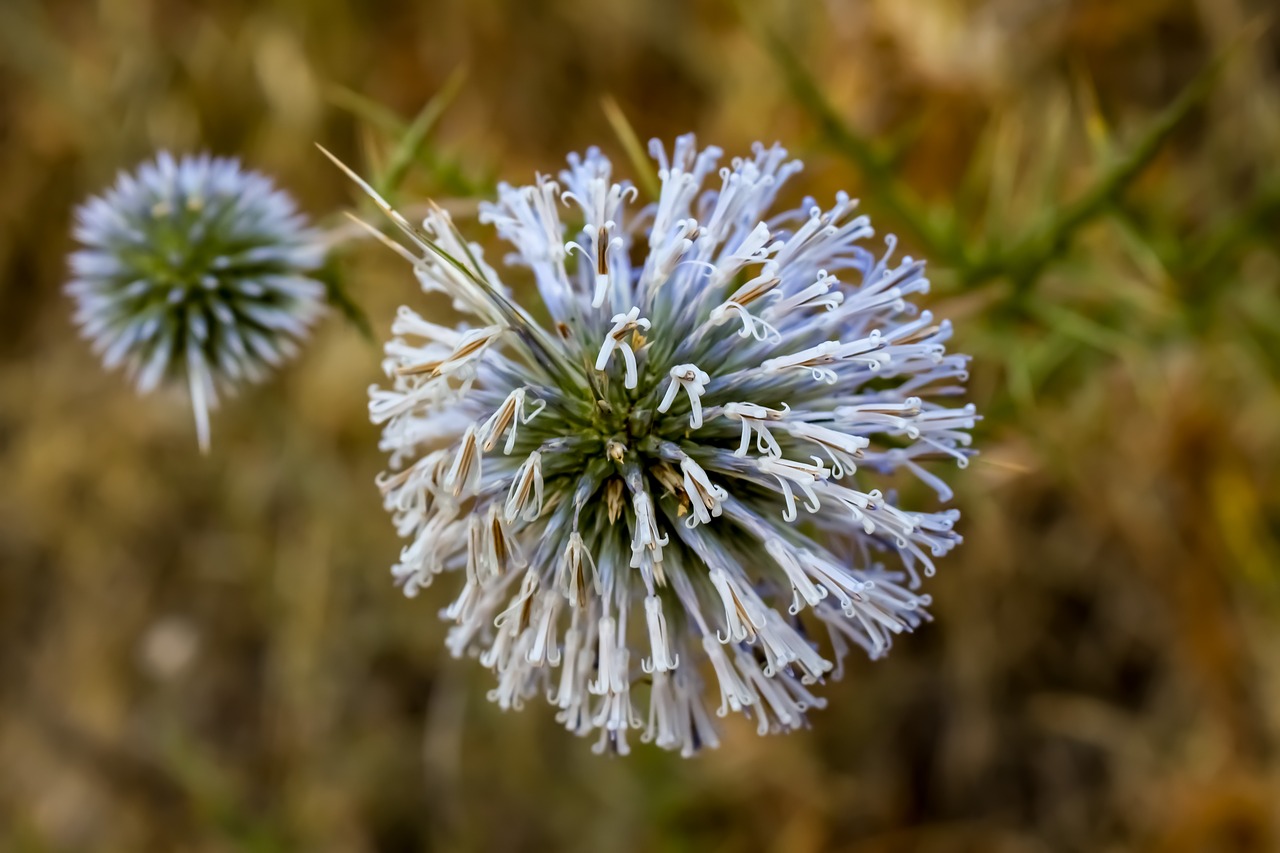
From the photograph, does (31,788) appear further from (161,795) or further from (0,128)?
(0,128)

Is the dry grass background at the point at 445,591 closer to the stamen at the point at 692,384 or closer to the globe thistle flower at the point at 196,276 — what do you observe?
the globe thistle flower at the point at 196,276

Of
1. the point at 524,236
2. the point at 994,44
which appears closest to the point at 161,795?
the point at 524,236

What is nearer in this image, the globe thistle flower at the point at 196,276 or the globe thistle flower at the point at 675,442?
the globe thistle flower at the point at 675,442

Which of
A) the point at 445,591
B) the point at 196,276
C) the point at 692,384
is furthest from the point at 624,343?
the point at 445,591

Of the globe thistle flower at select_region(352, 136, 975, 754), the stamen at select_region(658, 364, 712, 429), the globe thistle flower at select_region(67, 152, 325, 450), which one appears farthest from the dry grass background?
the stamen at select_region(658, 364, 712, 429)

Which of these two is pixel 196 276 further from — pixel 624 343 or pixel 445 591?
pixel 445 591

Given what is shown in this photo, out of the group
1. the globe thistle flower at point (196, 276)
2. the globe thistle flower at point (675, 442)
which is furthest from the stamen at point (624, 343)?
the globe thistle flower at point (196, 276)
